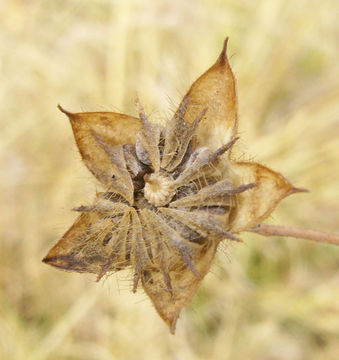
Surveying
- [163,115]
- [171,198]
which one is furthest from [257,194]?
[163,115]

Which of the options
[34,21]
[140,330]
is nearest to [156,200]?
→ [140,330]

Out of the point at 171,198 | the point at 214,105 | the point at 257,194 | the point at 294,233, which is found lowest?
the point at 294,233

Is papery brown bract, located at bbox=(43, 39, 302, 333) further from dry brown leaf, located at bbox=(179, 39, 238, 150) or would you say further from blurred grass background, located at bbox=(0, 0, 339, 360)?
blurred grass background, located at bbox=(0, 0, 339, 360)

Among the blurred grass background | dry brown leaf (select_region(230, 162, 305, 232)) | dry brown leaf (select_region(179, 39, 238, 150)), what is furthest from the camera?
the blurred grass background

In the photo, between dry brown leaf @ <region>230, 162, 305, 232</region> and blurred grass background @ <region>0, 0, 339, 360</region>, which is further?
blurred grass background @ <region>0, 0, 339, 360</region>

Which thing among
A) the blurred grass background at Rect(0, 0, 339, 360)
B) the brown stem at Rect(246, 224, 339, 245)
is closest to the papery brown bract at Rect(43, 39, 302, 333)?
the brown stem at Rect(246, 224, 339, 245)

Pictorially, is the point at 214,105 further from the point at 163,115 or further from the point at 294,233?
the point at 163,115
